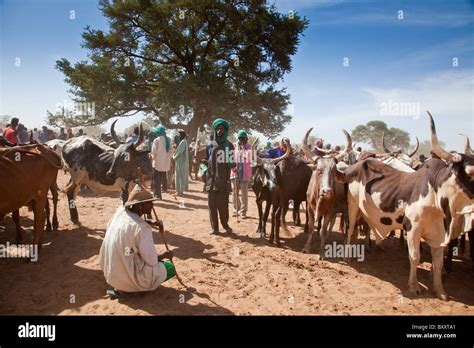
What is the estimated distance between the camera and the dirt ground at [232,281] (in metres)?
4.20

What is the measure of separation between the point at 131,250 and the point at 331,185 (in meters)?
3.52

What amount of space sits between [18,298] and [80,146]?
4.08 metres

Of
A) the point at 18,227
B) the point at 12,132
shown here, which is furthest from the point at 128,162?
the point at 12,132

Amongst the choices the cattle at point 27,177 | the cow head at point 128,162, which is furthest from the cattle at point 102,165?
the cattle at point 27,177

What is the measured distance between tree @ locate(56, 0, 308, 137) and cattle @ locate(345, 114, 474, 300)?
16510 mm

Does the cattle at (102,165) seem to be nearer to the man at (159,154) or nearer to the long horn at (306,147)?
the man at (159,154)

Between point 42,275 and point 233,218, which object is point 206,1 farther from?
point 42,275

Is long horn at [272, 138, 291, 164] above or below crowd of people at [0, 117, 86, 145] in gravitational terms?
below

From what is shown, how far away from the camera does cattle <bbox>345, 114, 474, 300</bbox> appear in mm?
4250

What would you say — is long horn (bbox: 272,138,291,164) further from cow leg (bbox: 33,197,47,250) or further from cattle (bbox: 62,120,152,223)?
cow leg (bbox: 33,197,47,250)

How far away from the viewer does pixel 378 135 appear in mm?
60344

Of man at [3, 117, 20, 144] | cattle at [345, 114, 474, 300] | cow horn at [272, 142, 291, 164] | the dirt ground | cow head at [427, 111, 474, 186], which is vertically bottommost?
the dirt ground

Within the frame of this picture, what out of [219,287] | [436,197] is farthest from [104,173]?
[436,197]

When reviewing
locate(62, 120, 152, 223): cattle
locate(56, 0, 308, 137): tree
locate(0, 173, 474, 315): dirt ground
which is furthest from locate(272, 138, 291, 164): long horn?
locate(56, 0, 308, 137): tree
